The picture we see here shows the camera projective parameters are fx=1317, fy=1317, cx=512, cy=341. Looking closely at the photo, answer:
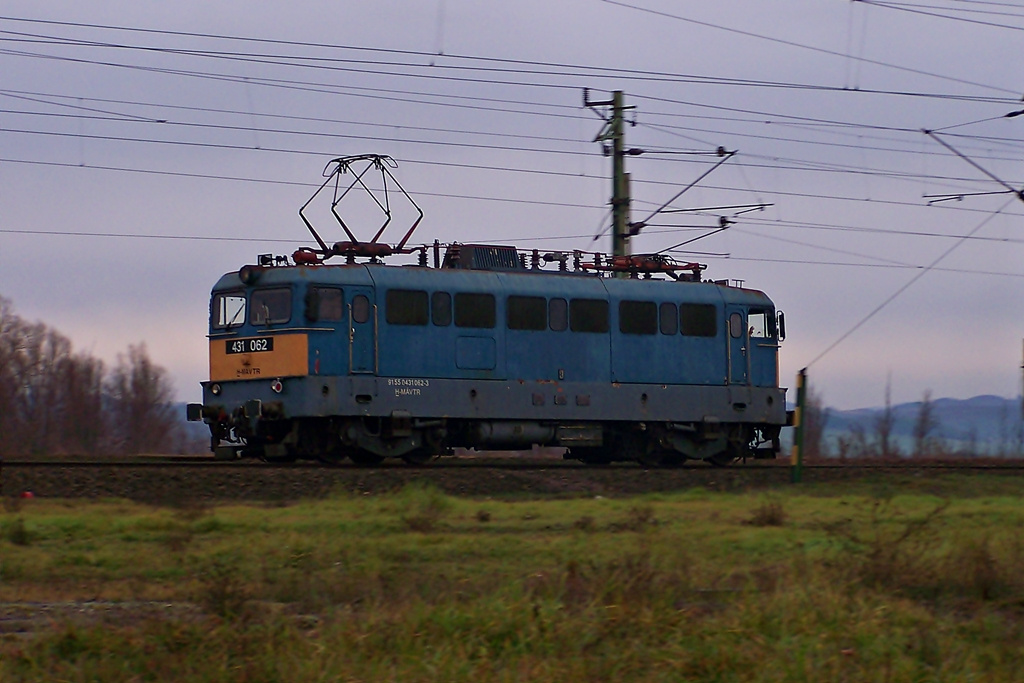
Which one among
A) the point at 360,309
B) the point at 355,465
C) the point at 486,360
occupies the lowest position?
the point at 355,465

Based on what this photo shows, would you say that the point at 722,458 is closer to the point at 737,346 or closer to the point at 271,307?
the point at 737,346

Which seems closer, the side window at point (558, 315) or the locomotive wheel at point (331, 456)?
the locomotive wheel at point (331, 456)

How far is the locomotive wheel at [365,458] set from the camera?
2412 cm

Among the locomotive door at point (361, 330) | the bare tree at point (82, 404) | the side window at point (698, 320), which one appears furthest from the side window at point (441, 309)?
the bare tree at point (82, 404)

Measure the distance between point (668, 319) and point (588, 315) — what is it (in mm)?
1962

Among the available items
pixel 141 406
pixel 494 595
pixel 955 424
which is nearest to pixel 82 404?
pixel 141 406

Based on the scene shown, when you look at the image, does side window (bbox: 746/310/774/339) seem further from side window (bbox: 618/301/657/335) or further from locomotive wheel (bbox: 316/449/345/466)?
locomotive wheel (bbox: 316/449/345/466)

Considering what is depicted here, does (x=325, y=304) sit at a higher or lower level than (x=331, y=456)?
higher

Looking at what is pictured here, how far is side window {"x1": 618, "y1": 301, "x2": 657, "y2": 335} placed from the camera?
87.8ft

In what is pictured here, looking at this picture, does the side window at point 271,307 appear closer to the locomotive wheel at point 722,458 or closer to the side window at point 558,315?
the side window at point 558,315

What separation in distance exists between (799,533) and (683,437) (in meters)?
11.6

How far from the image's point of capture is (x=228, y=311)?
24547mm

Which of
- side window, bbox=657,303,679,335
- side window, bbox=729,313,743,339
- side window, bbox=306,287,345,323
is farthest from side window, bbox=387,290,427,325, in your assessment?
side window, bbox=729,313,743,339

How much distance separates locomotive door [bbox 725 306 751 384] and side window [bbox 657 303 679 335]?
1.36m
